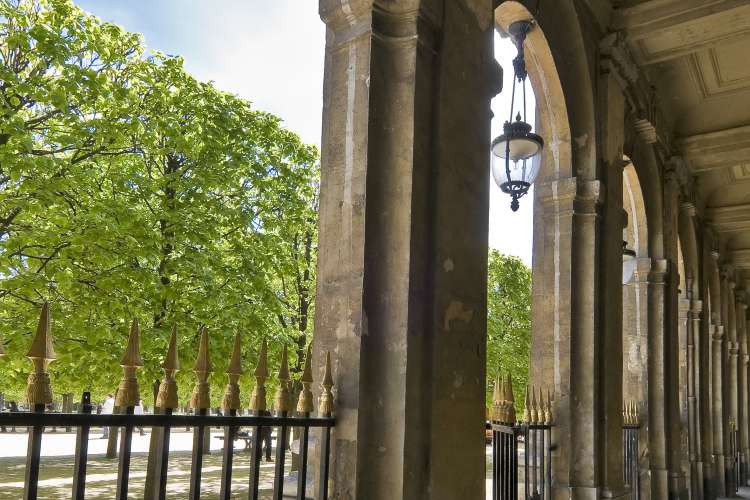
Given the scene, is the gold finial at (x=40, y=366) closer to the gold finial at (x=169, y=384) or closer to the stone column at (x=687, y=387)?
the gold finial at (x=169, y=384)

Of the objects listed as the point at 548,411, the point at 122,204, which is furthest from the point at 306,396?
the point at 122,204

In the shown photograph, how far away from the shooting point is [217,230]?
36.9ft

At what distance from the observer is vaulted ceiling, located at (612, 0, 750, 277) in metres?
8.36

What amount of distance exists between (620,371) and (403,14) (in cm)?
538

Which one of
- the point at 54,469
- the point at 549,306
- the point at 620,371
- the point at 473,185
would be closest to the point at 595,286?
the point at 549,306

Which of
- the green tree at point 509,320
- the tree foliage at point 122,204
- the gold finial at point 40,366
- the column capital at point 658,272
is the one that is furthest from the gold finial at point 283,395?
the green tree at point 509,320

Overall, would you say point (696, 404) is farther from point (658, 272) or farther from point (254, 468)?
point (254, 468)

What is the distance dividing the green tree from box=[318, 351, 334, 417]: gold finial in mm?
18690

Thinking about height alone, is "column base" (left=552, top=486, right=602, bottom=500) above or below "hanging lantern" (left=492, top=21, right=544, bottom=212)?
below

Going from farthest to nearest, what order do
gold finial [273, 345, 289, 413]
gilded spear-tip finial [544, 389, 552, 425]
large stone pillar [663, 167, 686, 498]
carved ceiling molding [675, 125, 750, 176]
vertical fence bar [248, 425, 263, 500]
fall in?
carved ceiling molding [675, 125, 750, 176]
large stone pillar [663, 167, 686, 498]
gilded spear-tip finial [544, 389, 552, 425]
gold finial [273, 345, 289, 413]
vertical fence bar [248, 425, 263, 500]

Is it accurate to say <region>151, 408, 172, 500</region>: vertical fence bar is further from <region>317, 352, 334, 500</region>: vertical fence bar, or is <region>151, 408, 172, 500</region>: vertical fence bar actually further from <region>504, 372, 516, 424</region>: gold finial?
<region>504, 372, 516, 424</region>: gold finial

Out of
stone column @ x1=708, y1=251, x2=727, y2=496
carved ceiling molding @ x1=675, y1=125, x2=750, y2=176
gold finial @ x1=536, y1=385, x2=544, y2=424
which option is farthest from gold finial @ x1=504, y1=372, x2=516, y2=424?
stone column @ x1=708, y1=251, x2=727, y2=496

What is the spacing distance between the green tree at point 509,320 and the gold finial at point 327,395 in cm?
1869

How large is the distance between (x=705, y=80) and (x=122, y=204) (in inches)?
356
